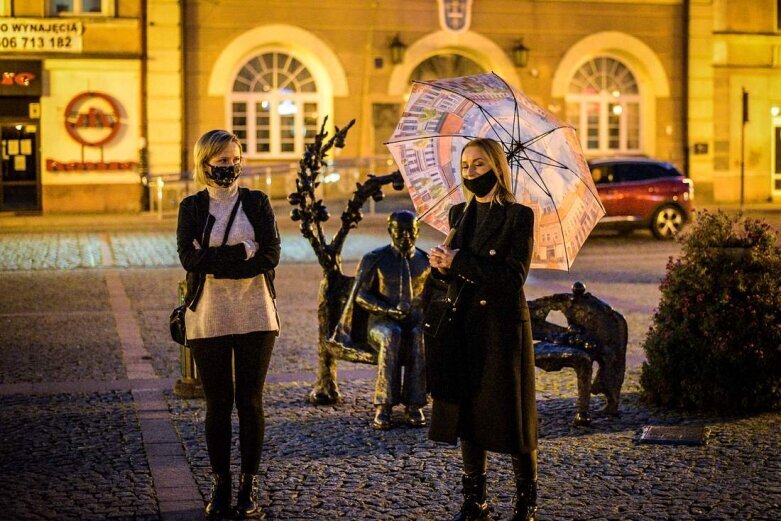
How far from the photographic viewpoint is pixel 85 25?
29.2 meters

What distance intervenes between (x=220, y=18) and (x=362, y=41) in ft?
11.3

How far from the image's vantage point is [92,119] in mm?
29391

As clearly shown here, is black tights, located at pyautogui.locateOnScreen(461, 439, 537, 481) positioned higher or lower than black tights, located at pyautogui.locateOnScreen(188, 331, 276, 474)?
lower

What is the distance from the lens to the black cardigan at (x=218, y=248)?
607cm

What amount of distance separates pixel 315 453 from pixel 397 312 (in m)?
1.24

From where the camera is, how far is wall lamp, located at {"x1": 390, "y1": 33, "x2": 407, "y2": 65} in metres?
31.1

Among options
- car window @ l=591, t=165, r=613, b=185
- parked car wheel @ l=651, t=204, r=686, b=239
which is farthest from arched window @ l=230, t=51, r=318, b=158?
parked car wheel @ l=651, t=204, r=686, b=239

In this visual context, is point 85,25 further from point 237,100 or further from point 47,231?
point 47,231

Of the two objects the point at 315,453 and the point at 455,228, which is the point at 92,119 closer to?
the point at 315,453

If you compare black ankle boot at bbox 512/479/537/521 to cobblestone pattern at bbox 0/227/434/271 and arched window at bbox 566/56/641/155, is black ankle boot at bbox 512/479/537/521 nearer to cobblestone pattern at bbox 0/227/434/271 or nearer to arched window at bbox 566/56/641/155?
cobblestone pattern at bbox 0/227/434/271

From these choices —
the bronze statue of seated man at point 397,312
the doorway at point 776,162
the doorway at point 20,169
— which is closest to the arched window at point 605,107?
the doorway at point 776,162

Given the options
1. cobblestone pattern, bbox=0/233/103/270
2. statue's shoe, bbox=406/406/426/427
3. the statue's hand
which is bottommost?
statue's shoe, bbox=406/406/426/427

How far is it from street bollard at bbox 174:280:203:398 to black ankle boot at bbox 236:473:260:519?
2918mm

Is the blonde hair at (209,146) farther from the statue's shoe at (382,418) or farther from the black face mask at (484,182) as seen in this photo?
the statue's shoe at (382,418)
